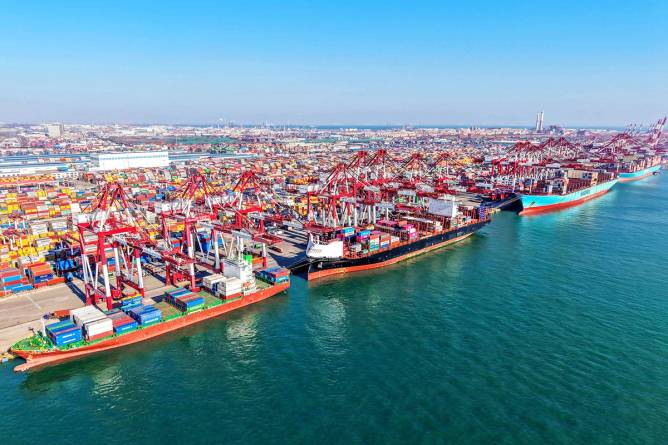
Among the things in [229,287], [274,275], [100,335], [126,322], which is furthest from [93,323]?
[274,275]

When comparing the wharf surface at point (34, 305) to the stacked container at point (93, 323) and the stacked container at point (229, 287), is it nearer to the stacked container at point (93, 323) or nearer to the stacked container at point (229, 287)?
the stacked container at point (93, 323)

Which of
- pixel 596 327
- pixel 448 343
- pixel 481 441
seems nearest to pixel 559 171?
pixel 596 327

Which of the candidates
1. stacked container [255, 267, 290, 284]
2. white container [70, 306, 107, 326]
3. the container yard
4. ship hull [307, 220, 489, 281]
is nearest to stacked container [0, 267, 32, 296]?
the container yard

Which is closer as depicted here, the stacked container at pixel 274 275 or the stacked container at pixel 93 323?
the stacked container at pixel 93 323

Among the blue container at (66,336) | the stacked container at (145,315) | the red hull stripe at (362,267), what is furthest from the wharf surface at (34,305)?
the red hull stripe at (362,267)

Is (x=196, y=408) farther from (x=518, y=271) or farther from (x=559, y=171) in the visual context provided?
(x=559, y=171)

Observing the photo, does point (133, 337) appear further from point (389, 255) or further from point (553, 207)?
point (553, 207)
